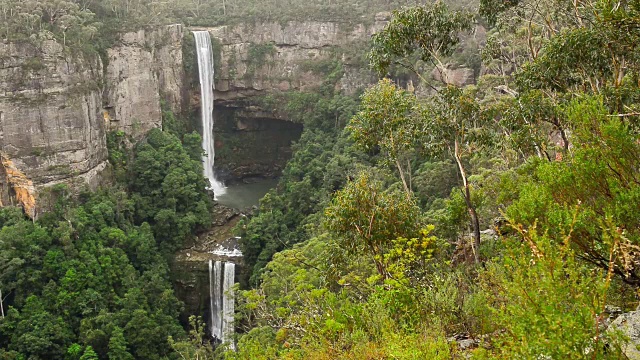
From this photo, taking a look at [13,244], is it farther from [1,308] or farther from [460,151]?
[460,151]

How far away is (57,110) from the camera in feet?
74.9

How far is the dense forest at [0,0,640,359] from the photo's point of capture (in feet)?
Result: 16.1

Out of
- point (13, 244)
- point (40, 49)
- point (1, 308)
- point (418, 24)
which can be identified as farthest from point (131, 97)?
point (418, 24)

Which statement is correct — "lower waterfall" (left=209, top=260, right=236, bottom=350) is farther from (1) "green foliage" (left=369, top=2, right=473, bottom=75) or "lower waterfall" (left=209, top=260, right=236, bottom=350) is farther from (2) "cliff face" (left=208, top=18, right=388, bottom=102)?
(1) "green foliage" (left=369, top=2, right=473, bottom=75)

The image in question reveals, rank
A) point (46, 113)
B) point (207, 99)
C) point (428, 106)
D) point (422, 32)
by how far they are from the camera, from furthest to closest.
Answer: point (207, 99), point (46, 113), point (428, 106), point (422, 32)

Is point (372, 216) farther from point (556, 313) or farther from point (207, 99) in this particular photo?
point (207, 99)

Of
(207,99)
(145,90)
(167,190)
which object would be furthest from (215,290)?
(207,99)

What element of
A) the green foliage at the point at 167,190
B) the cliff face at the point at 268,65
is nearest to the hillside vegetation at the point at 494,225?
the green foliage at the point at 167,190

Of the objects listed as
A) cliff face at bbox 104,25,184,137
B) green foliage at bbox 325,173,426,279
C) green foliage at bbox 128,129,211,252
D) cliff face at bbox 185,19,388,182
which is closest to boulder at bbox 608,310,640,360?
green foliage at bbox 325,173,426,279

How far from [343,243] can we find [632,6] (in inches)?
190

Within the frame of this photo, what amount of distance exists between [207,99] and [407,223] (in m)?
27.1

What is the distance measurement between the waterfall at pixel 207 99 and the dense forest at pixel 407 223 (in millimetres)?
3017

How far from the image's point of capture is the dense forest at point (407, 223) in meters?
4.89

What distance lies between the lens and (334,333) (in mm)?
6215
